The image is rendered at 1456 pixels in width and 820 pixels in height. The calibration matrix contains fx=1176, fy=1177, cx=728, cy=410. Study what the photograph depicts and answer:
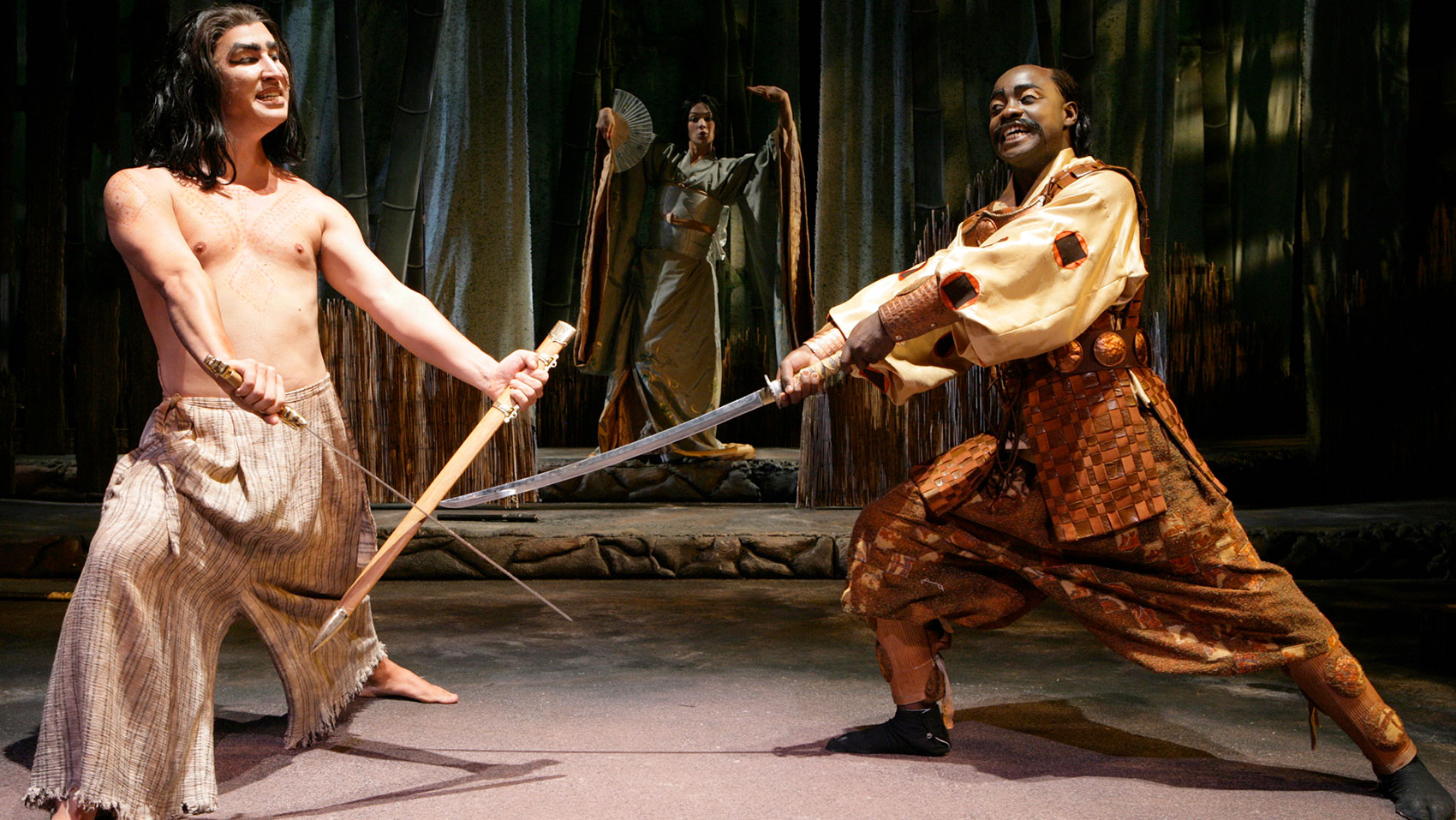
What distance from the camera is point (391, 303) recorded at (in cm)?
241

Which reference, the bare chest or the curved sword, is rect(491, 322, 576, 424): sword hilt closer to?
the curved sword

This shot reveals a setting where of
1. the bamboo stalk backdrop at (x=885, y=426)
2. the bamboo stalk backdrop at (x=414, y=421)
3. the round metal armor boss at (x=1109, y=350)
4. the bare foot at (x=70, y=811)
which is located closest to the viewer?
the bare foot at (x=70, y=811)

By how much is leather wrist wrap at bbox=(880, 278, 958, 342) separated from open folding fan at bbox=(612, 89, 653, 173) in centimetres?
375

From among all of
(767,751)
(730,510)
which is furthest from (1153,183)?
(767,751)

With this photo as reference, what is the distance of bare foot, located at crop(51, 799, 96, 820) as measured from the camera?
1830 mm

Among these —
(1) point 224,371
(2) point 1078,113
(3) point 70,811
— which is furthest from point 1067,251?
(3) point 70,811

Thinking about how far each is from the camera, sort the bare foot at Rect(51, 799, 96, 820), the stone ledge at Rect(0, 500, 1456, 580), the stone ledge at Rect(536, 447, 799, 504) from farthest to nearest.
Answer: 1. the stone ledge at Rect(536, 447, 799, 504)
2. the stone ledge at Rect(0, 500, 1456, 580)
3. the bare foot at Rect(51, 799, 96, 820)

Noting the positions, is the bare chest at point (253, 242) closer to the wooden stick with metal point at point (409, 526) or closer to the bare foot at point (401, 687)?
the wooden stick with metal point at point (409, 526)

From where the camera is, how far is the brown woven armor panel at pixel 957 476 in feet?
7.31

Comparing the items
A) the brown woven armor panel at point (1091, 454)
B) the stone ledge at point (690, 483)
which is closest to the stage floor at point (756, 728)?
the brown woven armor panel at point (1091, 454)

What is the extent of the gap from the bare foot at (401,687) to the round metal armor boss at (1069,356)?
5.03ft

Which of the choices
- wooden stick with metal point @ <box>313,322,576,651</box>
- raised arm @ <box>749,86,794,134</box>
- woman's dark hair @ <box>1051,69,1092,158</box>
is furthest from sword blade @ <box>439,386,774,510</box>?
raised arm @ <box>749,86,794,134</box>

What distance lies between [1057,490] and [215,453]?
1530 mm

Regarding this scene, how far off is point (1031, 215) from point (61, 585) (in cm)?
374
